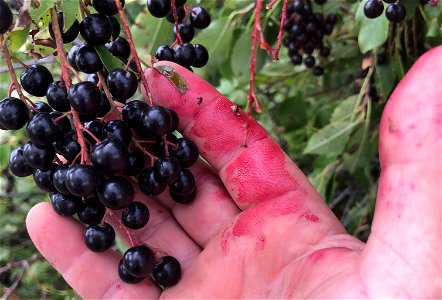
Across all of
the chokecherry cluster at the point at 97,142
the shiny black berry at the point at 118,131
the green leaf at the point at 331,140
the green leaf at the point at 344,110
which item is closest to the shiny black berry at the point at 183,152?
the chokecherry cluster at the point at 97,142

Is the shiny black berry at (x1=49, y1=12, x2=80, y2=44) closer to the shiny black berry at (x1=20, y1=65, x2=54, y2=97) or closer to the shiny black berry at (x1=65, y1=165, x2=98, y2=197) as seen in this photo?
the shiny black berry at (x1=20, y1=65, x2=54, y2=97)

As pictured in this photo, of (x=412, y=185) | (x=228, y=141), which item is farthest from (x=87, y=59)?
(x=412, y=185)

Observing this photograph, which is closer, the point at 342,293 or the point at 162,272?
the point at 342,293

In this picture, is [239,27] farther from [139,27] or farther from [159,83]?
[159,83]

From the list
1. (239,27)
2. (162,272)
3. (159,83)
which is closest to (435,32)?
(239,27)

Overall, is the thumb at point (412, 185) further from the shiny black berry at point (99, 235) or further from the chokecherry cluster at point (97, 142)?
the shiny black berry at point (99, 235)

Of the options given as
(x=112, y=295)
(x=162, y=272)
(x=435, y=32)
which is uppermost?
(x=435, y=32)

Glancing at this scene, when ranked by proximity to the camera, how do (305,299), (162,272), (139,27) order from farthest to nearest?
(139,27), (162,272), (305,299)
